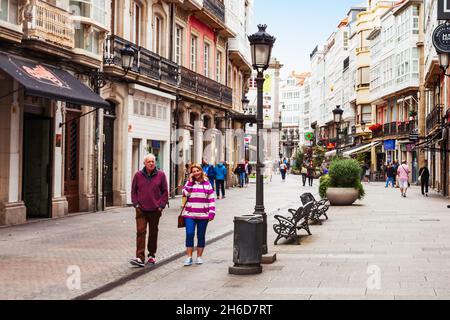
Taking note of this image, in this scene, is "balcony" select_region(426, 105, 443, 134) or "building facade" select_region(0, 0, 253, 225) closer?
"building facade" select_region(0, 0, 253, 225)

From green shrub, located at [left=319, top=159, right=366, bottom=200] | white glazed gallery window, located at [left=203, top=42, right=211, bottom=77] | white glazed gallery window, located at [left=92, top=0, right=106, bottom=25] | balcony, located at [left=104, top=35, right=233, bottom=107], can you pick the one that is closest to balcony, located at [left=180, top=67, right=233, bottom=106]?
balcony, located at [left=104, top=35, right=233, bottom=107]

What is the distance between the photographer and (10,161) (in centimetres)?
1777

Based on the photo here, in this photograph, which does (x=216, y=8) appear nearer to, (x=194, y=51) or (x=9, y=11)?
(x=194, y=51)

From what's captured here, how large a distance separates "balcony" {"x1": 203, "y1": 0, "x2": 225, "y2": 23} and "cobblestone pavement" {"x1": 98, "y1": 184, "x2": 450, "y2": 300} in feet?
67.5

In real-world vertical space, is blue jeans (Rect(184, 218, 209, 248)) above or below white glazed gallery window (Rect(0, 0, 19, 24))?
below

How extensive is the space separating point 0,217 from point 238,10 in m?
30.5

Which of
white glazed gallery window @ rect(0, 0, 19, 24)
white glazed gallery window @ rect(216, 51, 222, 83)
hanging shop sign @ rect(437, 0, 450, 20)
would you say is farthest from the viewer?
white glazed gallery window @ rect(216, 51, 222, 83)

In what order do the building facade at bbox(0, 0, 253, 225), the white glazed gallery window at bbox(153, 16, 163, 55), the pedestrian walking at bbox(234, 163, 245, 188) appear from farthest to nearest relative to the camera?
the pedestrian walking at bbox(234, 163, 245, 188) → the white glazed gallery window at bbox(153, 16, 163, 55) → the building facade at bbox(0, 0, 253, 225)

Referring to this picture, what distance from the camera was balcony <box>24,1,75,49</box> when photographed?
17.4 metres

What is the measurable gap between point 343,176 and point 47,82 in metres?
12.9

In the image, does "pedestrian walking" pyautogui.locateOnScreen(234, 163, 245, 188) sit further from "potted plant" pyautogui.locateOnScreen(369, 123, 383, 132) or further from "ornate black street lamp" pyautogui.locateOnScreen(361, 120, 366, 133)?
"ornate black street lamp" pyautogui.locateOnScreen(361, 120, 366, 133)

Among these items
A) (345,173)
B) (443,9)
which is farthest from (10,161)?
(443,9)

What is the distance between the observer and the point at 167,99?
30250mm

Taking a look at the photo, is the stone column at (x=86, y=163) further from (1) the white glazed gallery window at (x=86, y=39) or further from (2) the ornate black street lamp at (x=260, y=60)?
(2) the ornate black street lamp at (x=260, y=60)
